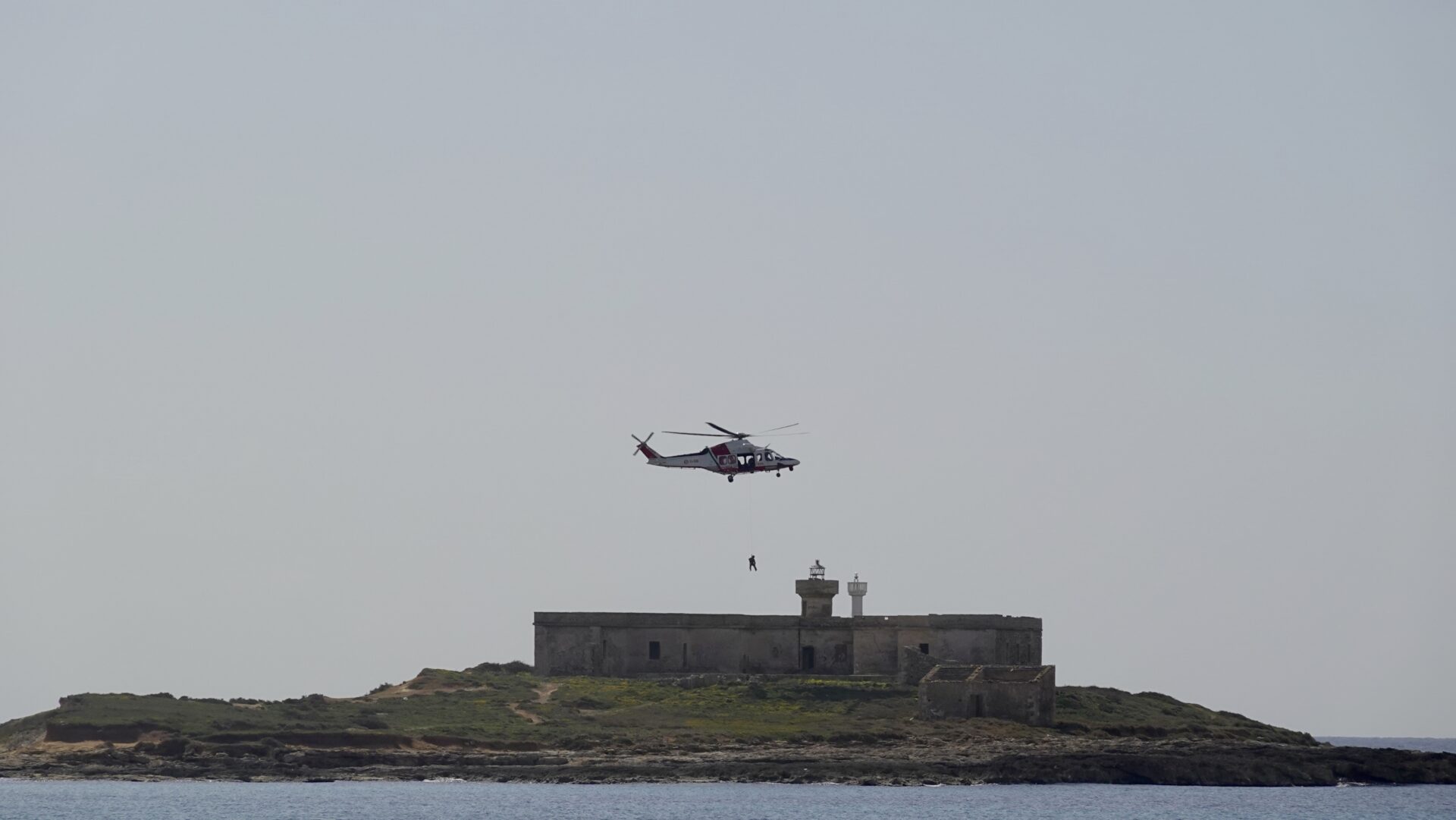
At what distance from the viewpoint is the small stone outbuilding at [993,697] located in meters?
76.4

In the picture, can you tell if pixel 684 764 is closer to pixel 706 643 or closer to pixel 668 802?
pixel 668 802

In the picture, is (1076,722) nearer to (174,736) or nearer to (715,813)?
(715,813)

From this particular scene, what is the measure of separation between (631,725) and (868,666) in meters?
12.5

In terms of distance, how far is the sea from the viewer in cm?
6375

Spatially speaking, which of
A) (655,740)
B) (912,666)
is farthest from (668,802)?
(912,666)

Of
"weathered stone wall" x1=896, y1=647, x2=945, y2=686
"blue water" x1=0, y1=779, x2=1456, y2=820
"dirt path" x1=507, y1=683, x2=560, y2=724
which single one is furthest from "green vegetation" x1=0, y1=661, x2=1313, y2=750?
"blue water" x1=0, y1=779, x2=1456, y2=820

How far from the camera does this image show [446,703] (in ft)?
260

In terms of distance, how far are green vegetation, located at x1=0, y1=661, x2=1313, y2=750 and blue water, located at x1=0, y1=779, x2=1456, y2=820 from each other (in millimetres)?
1676

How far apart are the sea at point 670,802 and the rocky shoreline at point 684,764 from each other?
504 millimetres

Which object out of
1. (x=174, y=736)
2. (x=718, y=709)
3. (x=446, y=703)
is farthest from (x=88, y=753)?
(x=718, y=709)

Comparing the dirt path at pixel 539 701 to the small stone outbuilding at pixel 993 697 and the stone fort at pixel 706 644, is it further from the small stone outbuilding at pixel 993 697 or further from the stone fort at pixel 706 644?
the small stone outbuilding at pixel 993 697

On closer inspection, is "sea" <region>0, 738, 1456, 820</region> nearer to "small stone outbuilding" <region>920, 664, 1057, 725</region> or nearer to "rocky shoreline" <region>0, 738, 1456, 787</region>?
"rocky shoreline" <region>0, 738, 1456, 787</region>

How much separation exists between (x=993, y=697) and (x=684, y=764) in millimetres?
11721

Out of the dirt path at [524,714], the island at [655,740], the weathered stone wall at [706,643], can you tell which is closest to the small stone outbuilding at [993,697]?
the island at [655,740]
